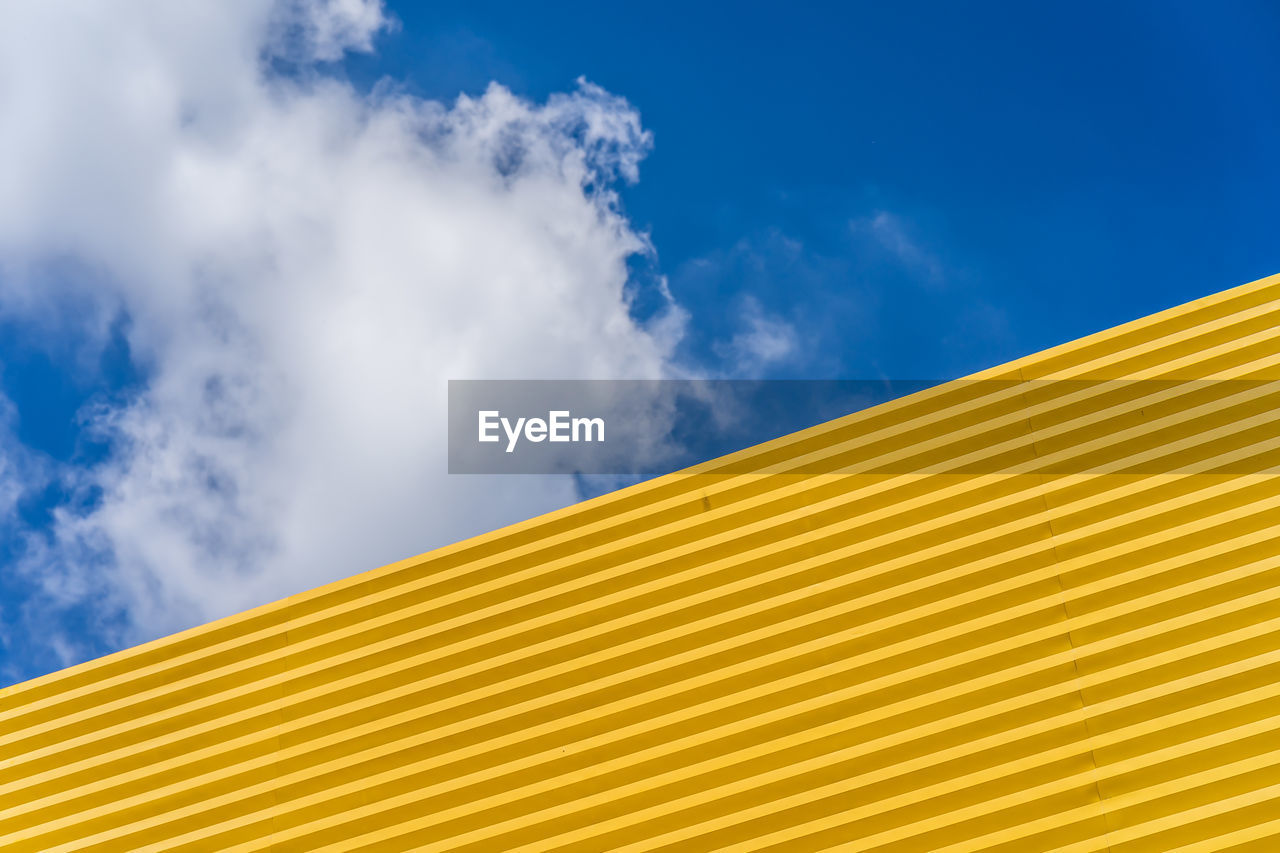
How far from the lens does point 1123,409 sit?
23.9ft

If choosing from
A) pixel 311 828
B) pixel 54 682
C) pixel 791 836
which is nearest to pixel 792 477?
pixel 791 836

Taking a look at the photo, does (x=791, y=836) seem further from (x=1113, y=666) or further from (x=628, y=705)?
(x=1113, y=666)

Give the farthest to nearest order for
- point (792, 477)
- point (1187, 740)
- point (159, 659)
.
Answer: point (159, 659), point (792, 477), point (1187, 740)

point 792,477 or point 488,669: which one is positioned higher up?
point 792,477

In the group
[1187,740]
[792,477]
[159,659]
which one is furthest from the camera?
[159,659]

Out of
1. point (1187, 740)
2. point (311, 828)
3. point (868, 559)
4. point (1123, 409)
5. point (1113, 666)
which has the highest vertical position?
point (1123, 409)

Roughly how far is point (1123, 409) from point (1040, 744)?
2.45 m

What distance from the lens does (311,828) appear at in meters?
7.17

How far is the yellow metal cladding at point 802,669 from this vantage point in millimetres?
6250

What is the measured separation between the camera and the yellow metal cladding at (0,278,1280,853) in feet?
20.5

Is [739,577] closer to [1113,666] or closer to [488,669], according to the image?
[488,669]

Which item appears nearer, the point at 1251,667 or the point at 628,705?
the point at 1251,667

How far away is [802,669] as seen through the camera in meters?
6.91

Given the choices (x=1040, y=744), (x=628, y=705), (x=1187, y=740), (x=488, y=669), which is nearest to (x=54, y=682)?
(x=488, y=669)
